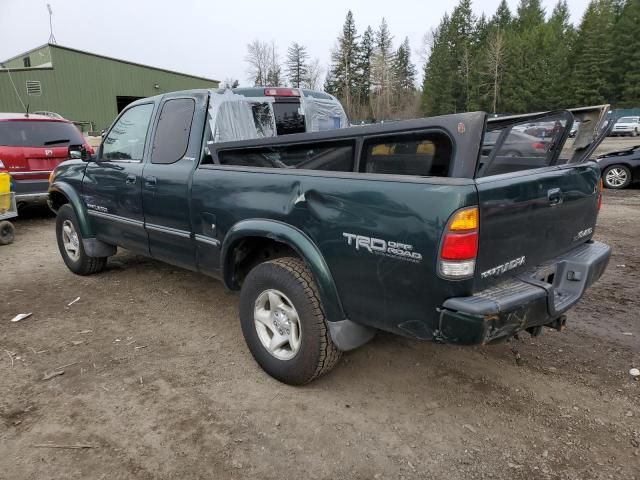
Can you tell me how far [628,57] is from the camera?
57.2 metres

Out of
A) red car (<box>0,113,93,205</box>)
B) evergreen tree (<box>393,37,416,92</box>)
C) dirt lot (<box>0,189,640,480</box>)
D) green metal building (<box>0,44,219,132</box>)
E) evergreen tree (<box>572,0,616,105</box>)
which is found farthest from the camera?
evergreen tree (<box>393,37,416,92</box>)

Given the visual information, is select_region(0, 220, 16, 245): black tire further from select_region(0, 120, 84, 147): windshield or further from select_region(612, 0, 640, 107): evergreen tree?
select_region(612, 0, 640, 107): evergreen tree

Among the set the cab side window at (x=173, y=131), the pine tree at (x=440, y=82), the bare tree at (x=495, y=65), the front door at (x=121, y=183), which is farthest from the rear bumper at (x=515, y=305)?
the pine tree at (x=440, y=82)

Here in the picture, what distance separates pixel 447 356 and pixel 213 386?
5.54ft

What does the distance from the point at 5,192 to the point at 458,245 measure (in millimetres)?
7033

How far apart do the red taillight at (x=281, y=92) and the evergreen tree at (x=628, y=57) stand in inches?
2565

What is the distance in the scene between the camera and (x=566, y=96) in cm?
6012

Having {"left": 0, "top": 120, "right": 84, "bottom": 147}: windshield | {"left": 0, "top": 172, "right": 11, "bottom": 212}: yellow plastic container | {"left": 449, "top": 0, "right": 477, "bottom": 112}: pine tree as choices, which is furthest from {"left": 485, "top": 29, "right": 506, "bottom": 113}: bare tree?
{"left": 0, "top": 172, "right": 11, "bottom": 212}: yellow plastic container

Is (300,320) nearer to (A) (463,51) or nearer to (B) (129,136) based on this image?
(B) (129,136)

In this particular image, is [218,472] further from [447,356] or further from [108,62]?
[108,62]

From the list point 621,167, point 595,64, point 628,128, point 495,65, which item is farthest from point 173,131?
Answer: point 595,64

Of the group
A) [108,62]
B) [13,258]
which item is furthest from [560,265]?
[108,62]

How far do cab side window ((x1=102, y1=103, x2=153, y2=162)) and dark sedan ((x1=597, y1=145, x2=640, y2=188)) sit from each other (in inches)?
440

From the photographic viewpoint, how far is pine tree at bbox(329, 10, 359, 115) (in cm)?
7006
